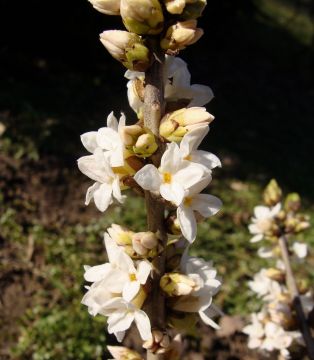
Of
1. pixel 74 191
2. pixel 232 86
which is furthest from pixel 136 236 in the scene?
pixel 232 86

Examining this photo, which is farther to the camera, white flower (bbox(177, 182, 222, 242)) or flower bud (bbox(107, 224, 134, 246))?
flower bud (bbox(107, 224, 134, 246))

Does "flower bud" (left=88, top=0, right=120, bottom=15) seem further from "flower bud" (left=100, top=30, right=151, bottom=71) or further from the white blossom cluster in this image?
the white blossom cluster

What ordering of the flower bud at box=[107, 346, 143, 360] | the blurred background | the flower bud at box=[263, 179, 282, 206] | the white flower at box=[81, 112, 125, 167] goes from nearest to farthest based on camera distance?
the white flower at box=[81, 112, 125, 167] → the flower bud at box=[107, 346, 143, 360] → the flower bud at box=[263, 179, 282, 206] → the blurred background

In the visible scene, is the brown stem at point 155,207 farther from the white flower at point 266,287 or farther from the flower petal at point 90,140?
the white flower at point 266,287

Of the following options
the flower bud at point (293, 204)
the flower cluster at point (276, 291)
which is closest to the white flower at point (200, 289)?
the flower cluster at point (276, 291)

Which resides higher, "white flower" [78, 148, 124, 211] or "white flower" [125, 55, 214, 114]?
"white flower" [125, 55, 214, 114]

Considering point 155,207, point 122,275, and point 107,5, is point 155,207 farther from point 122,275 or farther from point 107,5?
point 107,5

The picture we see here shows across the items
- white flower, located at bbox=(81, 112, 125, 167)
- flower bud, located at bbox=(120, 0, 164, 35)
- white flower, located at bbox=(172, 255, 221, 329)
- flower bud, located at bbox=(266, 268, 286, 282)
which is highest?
flower bud, located at bbox=(120, 0, 164, 35)

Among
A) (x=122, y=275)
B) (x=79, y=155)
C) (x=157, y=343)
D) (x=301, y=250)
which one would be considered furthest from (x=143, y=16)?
(x=79, y=155)

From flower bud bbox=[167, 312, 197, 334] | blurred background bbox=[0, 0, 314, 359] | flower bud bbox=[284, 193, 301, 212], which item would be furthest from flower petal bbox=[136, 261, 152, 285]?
blurred background bbox=[0, 0, 314, 359]
